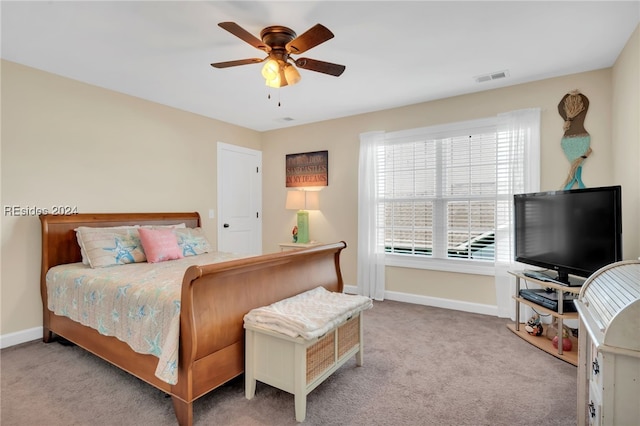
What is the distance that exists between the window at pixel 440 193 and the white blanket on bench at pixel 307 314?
1.88 metres

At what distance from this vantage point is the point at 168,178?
13.2ft

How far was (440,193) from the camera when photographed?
154 inches

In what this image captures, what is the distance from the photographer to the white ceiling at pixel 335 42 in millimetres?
2113

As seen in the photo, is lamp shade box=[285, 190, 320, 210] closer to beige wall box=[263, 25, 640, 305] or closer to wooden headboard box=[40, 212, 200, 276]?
beige wall box=[263, 25, 640, 305]

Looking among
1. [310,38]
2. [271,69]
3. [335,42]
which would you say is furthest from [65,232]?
[335,42]

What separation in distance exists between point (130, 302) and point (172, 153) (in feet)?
8.18

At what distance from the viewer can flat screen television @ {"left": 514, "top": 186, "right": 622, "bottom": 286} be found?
234 centimetres

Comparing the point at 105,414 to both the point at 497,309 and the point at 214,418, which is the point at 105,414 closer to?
the point at 214,418

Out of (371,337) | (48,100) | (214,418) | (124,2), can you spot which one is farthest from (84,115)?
(371,337)

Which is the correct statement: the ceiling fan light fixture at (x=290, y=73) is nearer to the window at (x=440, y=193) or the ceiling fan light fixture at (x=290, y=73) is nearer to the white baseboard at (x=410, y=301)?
the window at (x=440, y=193)

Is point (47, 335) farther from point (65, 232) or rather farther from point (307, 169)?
point (307, 169)

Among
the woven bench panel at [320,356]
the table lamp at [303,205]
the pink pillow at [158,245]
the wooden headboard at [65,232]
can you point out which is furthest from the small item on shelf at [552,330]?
the wooden headboard at [65,232]

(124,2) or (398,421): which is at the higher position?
(124,2)

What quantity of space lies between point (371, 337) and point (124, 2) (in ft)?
10.4
